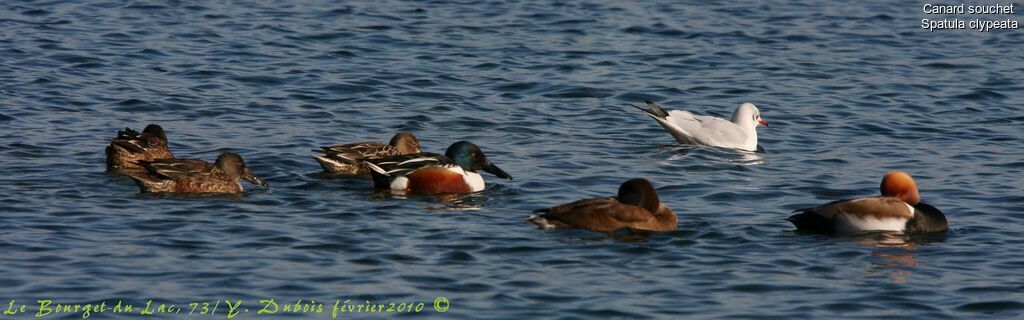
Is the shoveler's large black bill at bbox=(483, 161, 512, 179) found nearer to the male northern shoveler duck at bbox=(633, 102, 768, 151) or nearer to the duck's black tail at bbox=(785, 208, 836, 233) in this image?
the male northern shoveler duck at bbox=(633, 102, 768, 151)

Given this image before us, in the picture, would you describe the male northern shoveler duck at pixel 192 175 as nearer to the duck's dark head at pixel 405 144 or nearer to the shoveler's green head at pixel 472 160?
the shoveler's green head at pixel 472 160

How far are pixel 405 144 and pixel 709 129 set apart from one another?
3534 mm

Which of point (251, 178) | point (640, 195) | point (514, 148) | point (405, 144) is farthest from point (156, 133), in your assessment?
point (640, 195)

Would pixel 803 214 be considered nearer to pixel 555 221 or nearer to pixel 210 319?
pixel 555 221

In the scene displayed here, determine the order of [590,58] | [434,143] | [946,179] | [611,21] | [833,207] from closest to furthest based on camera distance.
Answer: [833,207] → [946,179] → [434,143] → [590,58] → [611,21]

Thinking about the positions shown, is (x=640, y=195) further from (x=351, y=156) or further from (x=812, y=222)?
(x=351, y=156)

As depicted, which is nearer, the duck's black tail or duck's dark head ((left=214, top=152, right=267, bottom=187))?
the duck's black tail

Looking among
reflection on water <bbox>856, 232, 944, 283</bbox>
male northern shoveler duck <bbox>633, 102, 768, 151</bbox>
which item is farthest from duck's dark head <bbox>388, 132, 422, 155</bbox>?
reflection on water <bbox>856, 232, 944, 283</bbox>

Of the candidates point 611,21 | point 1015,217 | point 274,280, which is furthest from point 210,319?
point 611,21

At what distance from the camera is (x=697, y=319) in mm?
9828

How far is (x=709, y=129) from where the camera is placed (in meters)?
17.3

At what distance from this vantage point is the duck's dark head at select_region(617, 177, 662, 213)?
1249 cm

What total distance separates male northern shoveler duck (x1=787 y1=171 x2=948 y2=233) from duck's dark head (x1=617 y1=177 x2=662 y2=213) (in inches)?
41.6

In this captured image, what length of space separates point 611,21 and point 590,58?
11.1 feet
